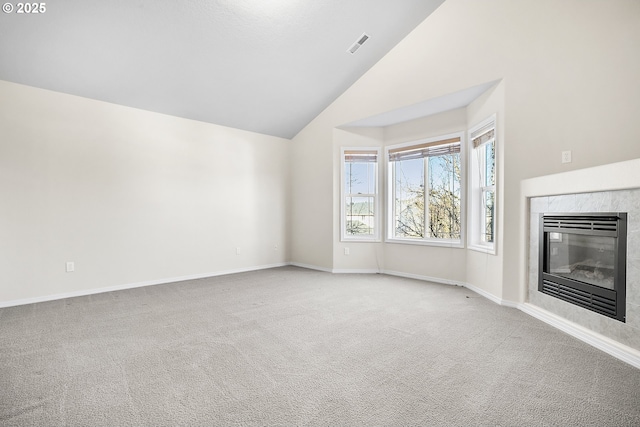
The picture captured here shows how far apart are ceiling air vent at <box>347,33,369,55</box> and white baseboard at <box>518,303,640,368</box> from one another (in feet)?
12.6

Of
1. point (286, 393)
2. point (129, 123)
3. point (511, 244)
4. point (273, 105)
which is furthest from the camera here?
point (273, 105)

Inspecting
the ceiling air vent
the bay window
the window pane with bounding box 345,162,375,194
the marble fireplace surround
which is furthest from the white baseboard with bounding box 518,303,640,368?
the ceiling air vent

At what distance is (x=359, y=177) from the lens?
18.1 feet

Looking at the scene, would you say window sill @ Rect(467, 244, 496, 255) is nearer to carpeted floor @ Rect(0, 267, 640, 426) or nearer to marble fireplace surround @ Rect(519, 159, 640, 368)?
marble fireplace surround @ Rect(519, 159, 640, 368)

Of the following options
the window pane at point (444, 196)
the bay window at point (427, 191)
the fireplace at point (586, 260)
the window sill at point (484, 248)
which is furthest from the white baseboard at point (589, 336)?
the window pane at point (444, 196)

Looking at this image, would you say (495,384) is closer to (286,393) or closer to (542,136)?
(286,393)

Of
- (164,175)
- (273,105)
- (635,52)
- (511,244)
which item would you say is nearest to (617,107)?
(635,52)

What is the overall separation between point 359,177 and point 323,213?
94 centimetres

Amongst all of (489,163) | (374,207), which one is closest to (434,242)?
(374,207)

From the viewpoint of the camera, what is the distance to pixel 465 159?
438cm

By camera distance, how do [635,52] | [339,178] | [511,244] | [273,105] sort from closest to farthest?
[635,52] < [511,244] < [273,105] < [339,178]

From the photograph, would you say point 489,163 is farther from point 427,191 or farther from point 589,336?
point 589,336

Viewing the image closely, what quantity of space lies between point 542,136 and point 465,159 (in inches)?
48.3

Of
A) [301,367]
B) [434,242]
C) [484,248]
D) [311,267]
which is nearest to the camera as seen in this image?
[301,367]
